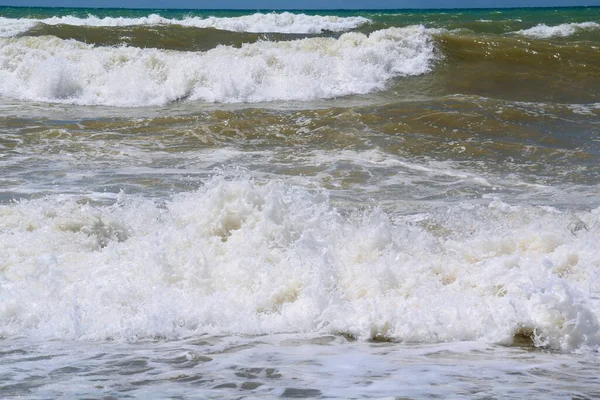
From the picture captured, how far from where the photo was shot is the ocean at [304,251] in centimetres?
418

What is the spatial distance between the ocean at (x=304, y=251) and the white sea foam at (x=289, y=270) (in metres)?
0.02

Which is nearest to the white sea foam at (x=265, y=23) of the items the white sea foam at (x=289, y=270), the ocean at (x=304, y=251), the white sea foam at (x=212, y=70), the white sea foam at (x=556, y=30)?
the white sea foam at (x=556, y=30)

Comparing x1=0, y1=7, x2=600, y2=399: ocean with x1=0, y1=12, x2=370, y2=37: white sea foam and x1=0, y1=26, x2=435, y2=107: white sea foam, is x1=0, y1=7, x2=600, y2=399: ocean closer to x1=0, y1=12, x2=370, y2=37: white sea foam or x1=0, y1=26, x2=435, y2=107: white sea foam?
x1=0, y1=26, x2=435, y2=107: white sea foam

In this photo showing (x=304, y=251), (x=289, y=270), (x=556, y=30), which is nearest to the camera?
(x=289, y=270)

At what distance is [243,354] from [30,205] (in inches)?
142

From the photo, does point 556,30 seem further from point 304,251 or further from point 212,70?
point 304,251

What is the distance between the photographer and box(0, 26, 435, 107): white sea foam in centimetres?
1623

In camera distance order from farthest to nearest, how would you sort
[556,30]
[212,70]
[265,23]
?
[265,23], [556,30], [212,70]

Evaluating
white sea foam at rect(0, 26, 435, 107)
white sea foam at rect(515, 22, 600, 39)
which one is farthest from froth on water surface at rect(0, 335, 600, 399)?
white sea foam at rect(515, 22, 600, 39)

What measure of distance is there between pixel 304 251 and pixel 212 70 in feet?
38.0

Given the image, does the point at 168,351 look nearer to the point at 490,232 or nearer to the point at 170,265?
the point at 170,265

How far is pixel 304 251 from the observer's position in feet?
19.7

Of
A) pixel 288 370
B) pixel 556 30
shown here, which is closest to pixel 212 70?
pixel 288 370

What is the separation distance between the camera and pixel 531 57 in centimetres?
1912
